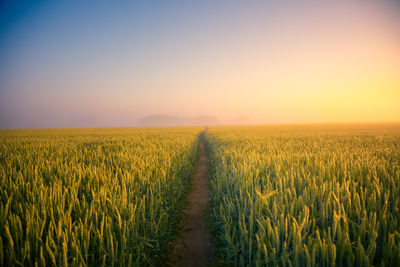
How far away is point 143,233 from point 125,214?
51cm

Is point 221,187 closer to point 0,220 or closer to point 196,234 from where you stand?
point 196,234

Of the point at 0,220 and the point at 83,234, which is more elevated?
the point at 0,220

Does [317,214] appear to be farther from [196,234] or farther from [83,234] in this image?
[83,234]

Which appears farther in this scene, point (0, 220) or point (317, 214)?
point (317, 214)

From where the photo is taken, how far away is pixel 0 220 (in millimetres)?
1673

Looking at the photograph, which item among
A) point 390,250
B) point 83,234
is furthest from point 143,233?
point 390,250

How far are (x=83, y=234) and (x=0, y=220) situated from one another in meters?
0.80

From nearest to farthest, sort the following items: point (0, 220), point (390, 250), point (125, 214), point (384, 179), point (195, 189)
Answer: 1. point (390, 250)
2. point (0, 220)
3. point (125, 214)
4. point (384, 179)
5. point (195, 189)

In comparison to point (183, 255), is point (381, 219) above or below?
above

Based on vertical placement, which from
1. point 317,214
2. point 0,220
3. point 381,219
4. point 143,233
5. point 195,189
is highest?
point 0,220

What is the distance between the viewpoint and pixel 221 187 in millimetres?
3926

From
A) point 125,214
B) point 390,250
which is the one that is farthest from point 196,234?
point 390,250

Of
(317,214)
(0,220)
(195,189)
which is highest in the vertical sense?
(0,220)

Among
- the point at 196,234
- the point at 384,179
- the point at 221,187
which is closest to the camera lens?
the point at 384,179
